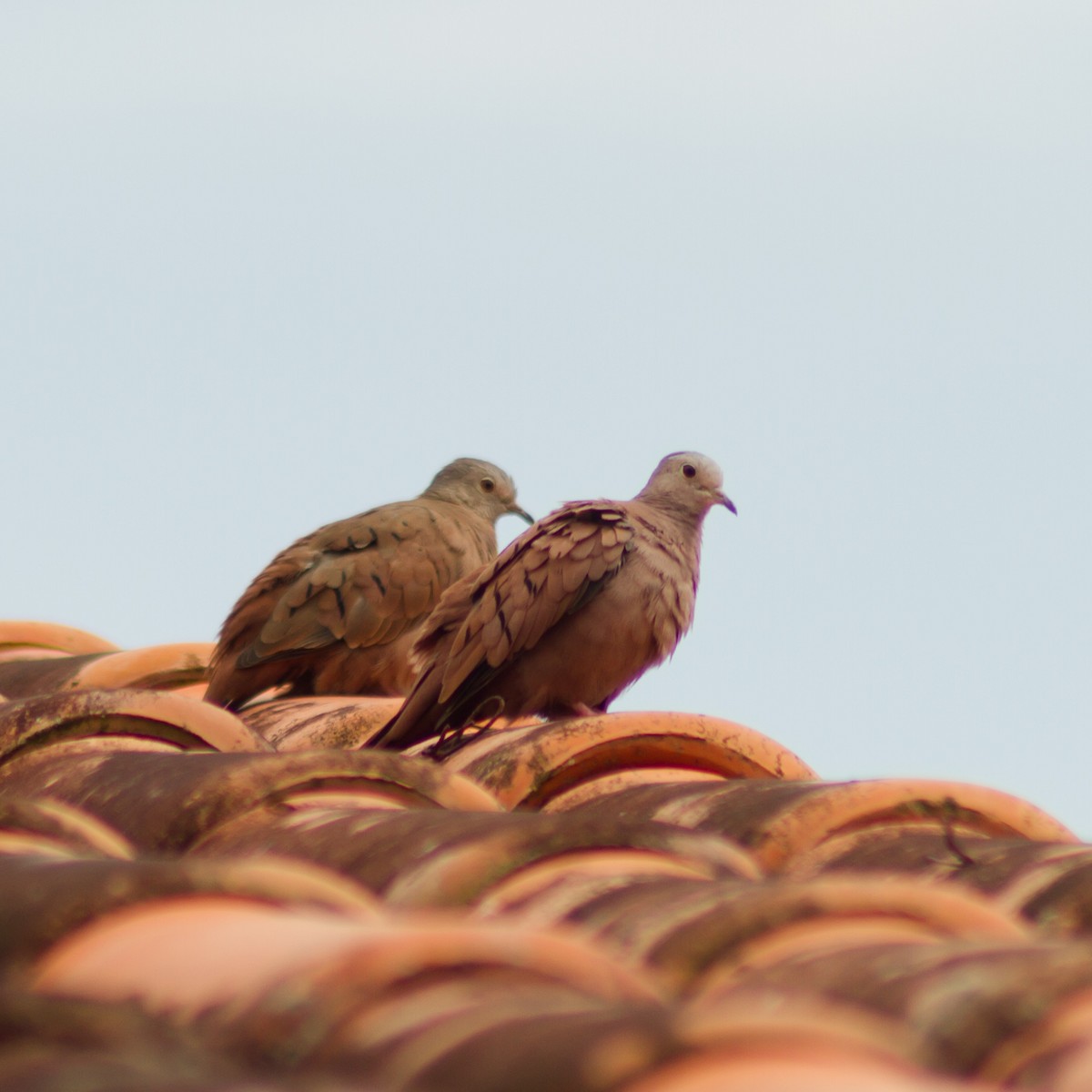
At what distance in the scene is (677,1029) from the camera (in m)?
1.01

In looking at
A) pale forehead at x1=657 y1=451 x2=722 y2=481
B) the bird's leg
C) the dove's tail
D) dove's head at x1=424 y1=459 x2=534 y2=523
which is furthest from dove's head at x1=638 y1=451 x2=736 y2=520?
dove's head at x1=424 y1=459 x2=534 y2=523

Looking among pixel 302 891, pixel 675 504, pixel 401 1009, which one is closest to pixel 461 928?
pixel 401 1009

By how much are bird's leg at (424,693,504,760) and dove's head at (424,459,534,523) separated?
7.58 feet

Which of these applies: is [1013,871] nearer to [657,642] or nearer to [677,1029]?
[677,1029]

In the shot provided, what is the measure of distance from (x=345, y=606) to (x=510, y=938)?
4970 millimetres

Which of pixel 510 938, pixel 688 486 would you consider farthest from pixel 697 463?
pixel 510 938

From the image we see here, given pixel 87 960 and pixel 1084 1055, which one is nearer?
pixel 1084 1055

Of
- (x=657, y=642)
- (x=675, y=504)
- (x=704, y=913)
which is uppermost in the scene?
(x=675, y=504)

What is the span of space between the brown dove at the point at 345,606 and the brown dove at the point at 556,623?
1.27m

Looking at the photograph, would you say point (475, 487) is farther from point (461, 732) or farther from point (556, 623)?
point (461, 732)

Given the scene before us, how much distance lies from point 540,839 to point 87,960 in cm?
72

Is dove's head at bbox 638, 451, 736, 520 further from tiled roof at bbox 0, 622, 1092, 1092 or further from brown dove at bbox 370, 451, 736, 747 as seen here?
tiled roof at bbox 0, 622, 1092, 1092

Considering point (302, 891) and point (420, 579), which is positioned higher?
point (420, 579)

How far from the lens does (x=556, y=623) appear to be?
462 centimetres
